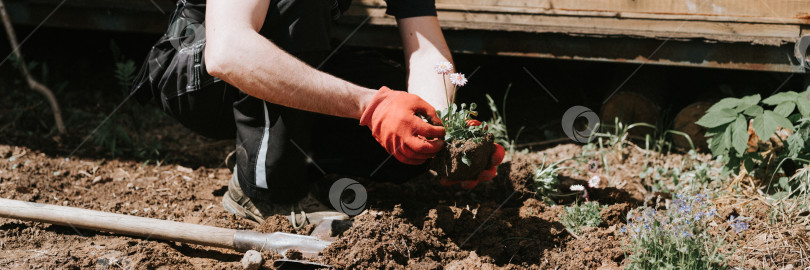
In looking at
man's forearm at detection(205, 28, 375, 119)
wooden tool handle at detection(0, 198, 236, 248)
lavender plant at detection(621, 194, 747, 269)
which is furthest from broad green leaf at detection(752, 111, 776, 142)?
wooden tool handle at detection(0, 198, 236, 248)

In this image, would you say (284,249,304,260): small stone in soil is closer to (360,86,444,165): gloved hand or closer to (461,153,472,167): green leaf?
(360,86,444,165): gloved hand

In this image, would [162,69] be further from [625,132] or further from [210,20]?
[625,132]

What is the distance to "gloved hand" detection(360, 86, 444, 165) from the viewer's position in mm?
1987

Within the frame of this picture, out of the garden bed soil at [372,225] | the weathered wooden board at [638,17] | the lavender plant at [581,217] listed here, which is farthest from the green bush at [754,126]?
the lavender plant at [581,217]

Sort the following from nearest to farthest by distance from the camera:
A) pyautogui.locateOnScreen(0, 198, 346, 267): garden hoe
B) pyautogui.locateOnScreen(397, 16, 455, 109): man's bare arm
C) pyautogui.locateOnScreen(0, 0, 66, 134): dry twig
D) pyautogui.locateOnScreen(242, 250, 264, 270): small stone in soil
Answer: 1. pyautogui.locateOnScreen(242, 250, 264, 270): small stone in soil
2. pyautogui.locateOnScreen(0, 198, 346, 267): garden hoe
3. pyautogui.locateOnScreen(397, 16, 455, 109): man's bare arm
4. pyautogui.locateOnScreen(0, 0, 66, 134): dry twig

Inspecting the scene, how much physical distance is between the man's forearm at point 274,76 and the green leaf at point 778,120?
1.53 metres

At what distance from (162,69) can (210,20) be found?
0.61 metres

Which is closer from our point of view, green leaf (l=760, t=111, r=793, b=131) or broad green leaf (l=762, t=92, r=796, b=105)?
green leaf (l=760, t=111, r=793, b=131)

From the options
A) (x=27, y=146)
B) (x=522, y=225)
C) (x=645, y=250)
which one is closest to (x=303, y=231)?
→ (x=522, y=225)

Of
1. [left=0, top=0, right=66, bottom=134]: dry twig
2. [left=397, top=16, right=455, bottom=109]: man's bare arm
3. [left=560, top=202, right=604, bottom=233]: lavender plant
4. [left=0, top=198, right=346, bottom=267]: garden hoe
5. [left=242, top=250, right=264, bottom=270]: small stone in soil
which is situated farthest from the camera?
[left=0, top=0, right=66, bottom=134]: dry twig

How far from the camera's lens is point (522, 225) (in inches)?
94.6

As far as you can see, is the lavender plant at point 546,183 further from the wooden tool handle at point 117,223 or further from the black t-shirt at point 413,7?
the wooden tool handle at point 117,223

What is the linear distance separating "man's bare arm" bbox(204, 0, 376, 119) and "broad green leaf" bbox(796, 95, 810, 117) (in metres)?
1.70

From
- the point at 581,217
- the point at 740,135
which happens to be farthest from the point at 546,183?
the point at 740,135
